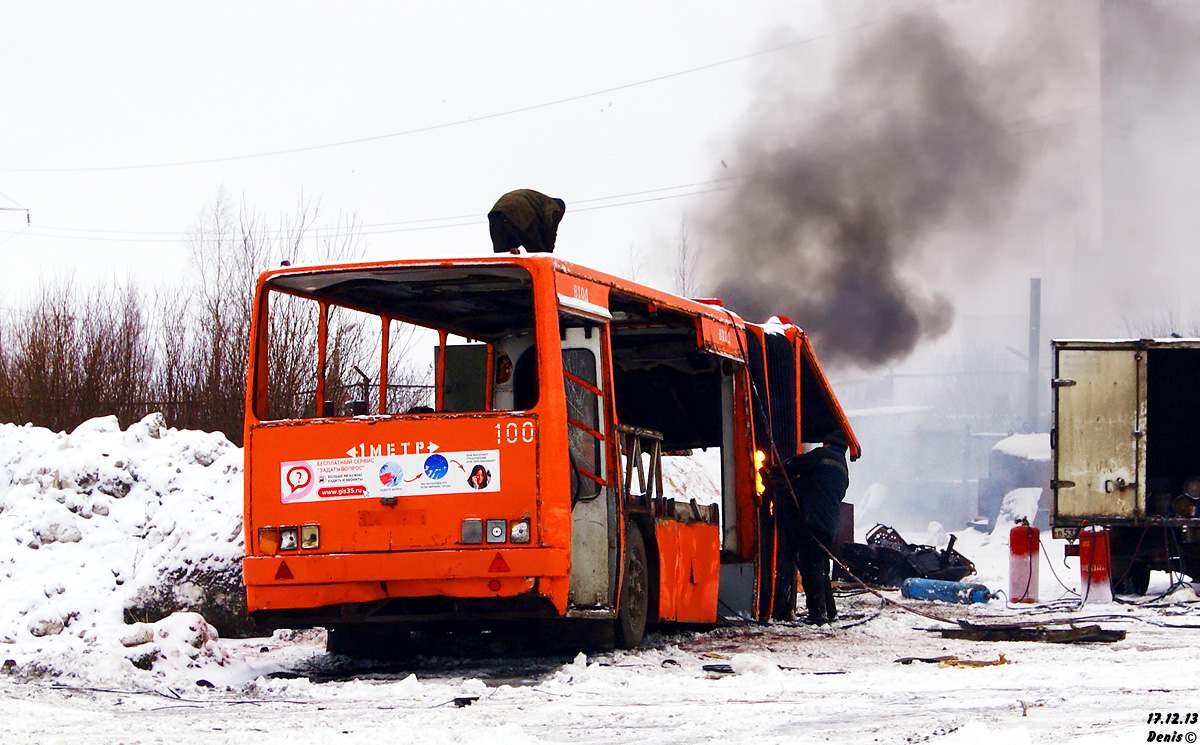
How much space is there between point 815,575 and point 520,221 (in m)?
4.83

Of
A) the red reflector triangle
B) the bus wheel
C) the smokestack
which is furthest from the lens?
the smokestack

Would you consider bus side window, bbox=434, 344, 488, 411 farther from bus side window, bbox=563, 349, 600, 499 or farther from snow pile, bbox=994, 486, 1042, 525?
snow pile, bbox=994, 486, 1042, 525

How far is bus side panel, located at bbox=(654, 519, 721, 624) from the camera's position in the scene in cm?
1112

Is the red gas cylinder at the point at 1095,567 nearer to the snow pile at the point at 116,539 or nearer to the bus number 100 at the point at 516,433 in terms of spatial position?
the bus number 100 at the point at 516,433

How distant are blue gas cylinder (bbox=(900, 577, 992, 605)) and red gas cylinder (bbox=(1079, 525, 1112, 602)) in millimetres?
1073

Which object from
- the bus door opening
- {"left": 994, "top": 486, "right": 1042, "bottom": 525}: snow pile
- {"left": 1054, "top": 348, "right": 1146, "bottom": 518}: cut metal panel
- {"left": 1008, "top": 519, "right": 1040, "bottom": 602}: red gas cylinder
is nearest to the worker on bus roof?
the bus door opening

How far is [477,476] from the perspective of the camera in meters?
8.95

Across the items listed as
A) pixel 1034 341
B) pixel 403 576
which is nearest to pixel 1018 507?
pixel 1034 341

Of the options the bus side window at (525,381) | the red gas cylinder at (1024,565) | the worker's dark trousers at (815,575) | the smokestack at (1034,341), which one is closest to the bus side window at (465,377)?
the bus side window at (525,381)

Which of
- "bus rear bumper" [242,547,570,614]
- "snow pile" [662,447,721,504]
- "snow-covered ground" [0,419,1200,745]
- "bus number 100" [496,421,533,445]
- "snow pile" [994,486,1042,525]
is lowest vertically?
"snow pile" [994,486,1042,525]

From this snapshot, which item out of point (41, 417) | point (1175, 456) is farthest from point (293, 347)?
point (1175, 456)

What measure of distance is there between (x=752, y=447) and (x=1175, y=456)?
862 centimetres

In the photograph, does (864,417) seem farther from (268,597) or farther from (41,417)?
(268,597)
